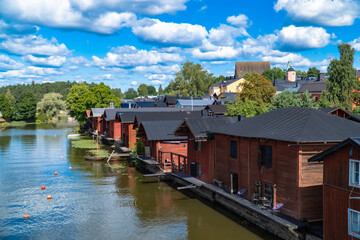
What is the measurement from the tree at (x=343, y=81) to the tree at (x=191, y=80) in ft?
243

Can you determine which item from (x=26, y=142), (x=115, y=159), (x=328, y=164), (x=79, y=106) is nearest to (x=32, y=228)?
(x=328, y=164)

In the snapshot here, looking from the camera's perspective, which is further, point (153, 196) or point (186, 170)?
point (186, 170)

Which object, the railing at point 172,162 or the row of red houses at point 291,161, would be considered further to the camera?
the railing at point 172,162

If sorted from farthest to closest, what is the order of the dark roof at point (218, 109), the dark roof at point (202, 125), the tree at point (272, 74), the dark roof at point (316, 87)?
the tree at point (272, 74) < the dark roof at point (316, 87) < the dark roof at point (218, 109) < the dark roof at point (202, 125)

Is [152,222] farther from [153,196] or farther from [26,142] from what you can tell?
[26,142]

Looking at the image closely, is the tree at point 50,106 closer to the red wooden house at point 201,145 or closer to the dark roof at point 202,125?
the red wooden house at point 201,145

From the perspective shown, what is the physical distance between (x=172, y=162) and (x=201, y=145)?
263 inches

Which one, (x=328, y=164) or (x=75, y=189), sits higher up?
(x=328, y=164)

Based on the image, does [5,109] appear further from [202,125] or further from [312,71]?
[312,71]

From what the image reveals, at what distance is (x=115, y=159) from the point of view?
1887 inches

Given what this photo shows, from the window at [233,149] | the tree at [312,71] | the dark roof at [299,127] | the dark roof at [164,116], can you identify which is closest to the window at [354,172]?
the dark roof at [299,127]

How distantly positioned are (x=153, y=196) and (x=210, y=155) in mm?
6116

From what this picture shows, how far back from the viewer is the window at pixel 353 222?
13.8m

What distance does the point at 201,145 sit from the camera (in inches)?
1142
